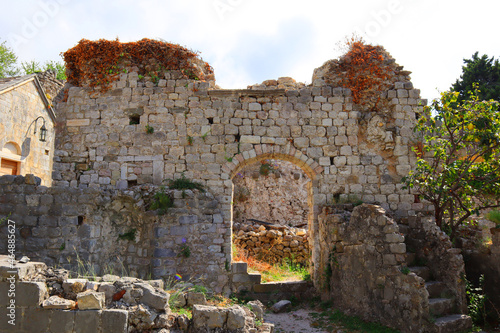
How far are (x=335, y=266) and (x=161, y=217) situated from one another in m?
4.03

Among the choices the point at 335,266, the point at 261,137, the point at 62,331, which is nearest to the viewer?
the point at 62,331

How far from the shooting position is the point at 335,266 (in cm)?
813

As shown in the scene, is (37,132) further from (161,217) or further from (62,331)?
(62,331)

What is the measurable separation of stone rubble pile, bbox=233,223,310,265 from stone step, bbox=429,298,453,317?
17.6ft

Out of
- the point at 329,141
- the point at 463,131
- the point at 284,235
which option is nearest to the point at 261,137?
the point at 329,141

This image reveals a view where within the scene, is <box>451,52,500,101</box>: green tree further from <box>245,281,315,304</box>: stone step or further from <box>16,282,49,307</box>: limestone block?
<box>16,282,49,307</box>: limestone block

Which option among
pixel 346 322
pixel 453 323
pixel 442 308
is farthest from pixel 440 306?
pixel 346 322

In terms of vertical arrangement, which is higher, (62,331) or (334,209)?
(334,209)

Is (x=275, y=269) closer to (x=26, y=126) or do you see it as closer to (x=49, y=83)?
(x=26, y=126)

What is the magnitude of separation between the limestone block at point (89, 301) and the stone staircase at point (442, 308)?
16.8ft

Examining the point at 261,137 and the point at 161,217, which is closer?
the point at 161,217

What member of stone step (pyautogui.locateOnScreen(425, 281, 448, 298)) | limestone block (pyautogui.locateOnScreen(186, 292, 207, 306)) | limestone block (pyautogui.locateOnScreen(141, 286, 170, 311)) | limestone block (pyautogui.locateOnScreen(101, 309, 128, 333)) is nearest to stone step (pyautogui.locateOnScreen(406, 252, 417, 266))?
stone step (pyautogui.locateOnScreen(425, 281, 448, 298))

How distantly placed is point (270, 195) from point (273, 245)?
3.83m

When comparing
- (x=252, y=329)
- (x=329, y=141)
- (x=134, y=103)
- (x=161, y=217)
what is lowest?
(x=252, y=329)
